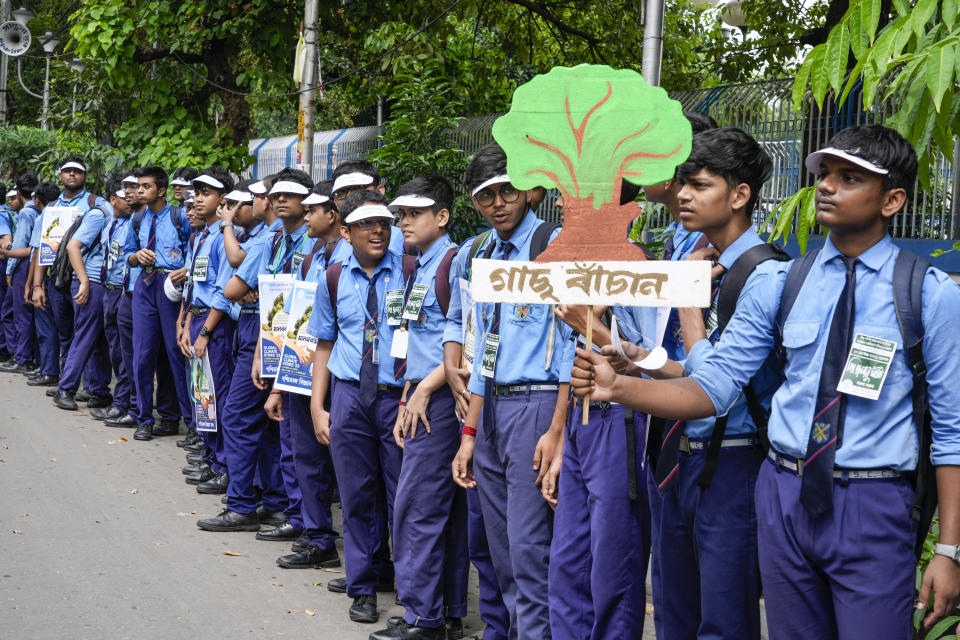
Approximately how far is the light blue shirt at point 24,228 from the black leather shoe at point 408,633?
10.1m

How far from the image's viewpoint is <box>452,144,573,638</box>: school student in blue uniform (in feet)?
14.1

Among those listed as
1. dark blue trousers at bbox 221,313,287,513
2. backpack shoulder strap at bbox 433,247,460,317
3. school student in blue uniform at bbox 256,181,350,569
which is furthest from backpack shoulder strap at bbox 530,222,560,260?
dark blue trousers at bbox 221,313,287,513

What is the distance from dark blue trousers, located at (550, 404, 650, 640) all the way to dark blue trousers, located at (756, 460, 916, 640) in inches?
39.1

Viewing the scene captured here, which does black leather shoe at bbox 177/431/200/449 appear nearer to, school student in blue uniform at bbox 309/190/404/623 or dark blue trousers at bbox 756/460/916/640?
school student in blue uniform at bbox 309/190/404/623

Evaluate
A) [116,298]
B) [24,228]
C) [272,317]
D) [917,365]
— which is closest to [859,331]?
[917,365]

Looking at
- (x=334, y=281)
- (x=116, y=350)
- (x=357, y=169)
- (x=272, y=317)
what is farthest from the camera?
(x=116, y=350)

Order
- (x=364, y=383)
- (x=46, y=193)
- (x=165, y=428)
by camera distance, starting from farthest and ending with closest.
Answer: (x=46, y=193) < (x=165, y=428) < (x=364, y=383)

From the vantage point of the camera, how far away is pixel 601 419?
4.03m

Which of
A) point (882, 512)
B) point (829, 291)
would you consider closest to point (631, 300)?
point (829, 291)

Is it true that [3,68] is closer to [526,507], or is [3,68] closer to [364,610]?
[364,610]

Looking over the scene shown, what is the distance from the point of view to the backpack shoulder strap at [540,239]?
4.39 m

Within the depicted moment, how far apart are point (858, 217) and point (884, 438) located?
62cm

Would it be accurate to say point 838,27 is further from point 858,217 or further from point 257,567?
point 257,567

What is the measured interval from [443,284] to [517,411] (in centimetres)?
106
